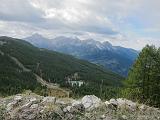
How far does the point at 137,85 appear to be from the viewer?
140ft

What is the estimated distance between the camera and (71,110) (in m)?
12.0

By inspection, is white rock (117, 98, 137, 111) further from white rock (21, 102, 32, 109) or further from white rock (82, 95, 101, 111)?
white rock (21, 102, 32, 109)

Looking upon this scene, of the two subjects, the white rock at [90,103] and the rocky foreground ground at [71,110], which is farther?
the white rock at [90,103]

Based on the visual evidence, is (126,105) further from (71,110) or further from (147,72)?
(147,72)

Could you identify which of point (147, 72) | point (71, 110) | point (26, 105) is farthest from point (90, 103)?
point (147, 72)

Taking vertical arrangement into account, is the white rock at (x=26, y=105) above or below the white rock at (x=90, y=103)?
below

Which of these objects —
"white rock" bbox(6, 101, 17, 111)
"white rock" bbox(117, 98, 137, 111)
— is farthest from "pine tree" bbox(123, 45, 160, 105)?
"white rock" bbox(6, 101, 17, 111)

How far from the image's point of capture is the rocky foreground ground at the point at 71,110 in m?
11.7

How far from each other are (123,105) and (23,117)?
12.6ft

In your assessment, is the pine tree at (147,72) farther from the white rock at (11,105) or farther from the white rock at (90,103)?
the white rock at (11,105)

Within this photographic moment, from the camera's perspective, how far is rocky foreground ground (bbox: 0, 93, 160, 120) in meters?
11.7

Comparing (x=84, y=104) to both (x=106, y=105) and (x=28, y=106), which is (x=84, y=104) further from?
(x=28, y=106)

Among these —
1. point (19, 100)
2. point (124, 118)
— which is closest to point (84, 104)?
point (124, 118)

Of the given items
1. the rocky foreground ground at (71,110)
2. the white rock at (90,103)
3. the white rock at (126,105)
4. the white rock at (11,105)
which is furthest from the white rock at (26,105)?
the white rock at (126,105)
